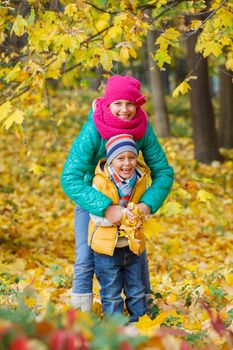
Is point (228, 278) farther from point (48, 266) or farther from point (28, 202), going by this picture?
point (28, 202)

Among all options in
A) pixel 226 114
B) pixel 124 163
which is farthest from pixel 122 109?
pixel 226 114

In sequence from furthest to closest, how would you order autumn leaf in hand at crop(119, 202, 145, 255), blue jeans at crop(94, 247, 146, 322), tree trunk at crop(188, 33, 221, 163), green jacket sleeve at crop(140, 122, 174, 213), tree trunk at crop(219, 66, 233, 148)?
tree trunk at crop(219, 66, 233, 148) < tree trunk at crop(188, 33, 221, 163) < green jacket sleeve at crop(140, 122, 174, 213) < blue jeans at crop(94, 247, 146, 322) < autumn leaf in hand at crop(119, 202, 145, 255)

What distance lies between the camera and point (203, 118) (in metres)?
11.8

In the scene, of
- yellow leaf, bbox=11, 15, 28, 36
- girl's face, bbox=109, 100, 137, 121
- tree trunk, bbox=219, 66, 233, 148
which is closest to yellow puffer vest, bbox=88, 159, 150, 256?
girl's face, bbox=109, 100, 137, 121

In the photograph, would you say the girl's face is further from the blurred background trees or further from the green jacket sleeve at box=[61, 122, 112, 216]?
the blurred background trees

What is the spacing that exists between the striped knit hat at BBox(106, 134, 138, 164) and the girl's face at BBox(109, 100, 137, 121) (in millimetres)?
123

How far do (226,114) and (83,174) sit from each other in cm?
1014

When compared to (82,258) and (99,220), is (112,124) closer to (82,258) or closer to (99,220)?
(99,220)

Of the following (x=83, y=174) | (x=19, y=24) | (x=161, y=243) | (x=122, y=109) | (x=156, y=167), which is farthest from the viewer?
(x=161, y=243)

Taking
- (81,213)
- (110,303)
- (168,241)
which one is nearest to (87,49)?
(81,213)

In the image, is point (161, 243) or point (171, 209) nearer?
point (171, 209)

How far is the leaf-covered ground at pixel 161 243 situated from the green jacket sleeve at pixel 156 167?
22 cm

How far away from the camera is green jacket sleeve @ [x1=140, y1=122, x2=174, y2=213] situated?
388 centimetres

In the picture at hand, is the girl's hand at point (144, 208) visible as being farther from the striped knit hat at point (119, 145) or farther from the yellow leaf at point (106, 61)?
the yellow leaf at point (106, 61)
